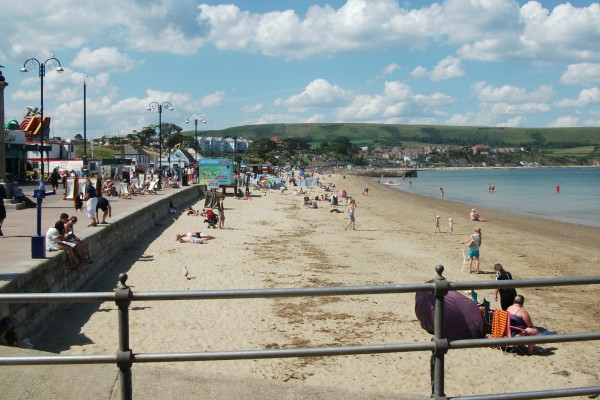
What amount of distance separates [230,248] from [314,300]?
7370 mm

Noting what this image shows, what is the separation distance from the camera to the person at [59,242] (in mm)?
11281

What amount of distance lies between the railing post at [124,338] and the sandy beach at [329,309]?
0.97m

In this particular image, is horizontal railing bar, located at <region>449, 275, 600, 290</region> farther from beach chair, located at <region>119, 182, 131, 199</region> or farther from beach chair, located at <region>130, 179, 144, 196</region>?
beach chair, located at <region>130, 179, 144, 196</region>

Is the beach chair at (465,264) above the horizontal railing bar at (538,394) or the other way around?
the other way around

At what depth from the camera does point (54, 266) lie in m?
10.6

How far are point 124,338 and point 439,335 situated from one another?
1.59 meters

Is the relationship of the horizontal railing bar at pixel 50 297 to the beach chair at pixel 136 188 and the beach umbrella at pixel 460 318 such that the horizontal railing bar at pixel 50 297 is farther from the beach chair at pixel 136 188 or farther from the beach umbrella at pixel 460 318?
the beach chair at pixel 136 188

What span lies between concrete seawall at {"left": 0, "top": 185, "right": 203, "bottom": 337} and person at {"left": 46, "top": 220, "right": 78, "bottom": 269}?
0.16 meters

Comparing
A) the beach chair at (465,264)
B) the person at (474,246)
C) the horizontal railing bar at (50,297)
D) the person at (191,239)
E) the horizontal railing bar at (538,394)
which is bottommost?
the beach chair at (465,264)

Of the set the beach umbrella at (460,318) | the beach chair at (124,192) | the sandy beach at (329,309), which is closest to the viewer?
the beach umbrella at (460,318)

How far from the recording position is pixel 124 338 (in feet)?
10.2

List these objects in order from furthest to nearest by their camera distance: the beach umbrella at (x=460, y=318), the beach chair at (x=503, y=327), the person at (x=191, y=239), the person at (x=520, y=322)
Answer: the person at (x=191, y=239)
the person at (x=520, y=322)
the beach chair at (x=503, y=327)
the beach umbrella at (x=460, y=318)

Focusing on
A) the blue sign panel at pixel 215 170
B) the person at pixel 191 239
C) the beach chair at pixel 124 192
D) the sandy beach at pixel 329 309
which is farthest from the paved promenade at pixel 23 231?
the blue sign panel at pixel 215 170

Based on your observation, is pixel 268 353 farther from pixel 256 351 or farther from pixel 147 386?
pixel 147 386
